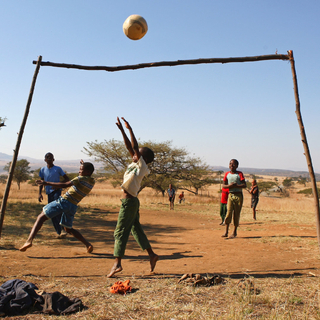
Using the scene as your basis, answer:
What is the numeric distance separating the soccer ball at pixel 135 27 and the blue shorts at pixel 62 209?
2879mm

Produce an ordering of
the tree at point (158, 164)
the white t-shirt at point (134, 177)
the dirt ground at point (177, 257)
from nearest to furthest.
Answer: the white t-shirt at point (134, 177) < the dirt ground at point (177, 257) < the tree at point (158, 164)

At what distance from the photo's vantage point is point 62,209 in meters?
4.98

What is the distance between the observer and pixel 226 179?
25.1 feet

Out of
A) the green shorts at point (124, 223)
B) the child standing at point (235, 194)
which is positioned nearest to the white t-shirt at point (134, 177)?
the green shorts at point (124, 223)

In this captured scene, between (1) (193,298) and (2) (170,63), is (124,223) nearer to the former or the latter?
(1) (193,298)

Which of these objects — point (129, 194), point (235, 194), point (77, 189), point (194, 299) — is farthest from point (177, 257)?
point (235, 194)

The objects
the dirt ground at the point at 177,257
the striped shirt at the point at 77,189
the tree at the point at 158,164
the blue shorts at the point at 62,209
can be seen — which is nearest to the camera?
the dirt ground at the point at 177,257

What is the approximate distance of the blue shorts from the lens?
4.92m

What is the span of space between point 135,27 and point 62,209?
311cm

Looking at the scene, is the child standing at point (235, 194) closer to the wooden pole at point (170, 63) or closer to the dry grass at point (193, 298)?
the dry grass at point (193, 298)

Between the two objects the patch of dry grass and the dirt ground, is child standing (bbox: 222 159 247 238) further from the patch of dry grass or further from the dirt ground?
the patch of dry grass

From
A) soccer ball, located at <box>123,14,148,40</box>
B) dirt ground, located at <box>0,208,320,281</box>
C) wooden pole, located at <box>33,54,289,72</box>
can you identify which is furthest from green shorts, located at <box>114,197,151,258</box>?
→ soccer ball, located at <box>123,14,148,40</box>

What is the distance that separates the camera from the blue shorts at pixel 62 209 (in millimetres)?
4920

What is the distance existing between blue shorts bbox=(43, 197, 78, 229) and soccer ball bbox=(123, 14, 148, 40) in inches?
113
